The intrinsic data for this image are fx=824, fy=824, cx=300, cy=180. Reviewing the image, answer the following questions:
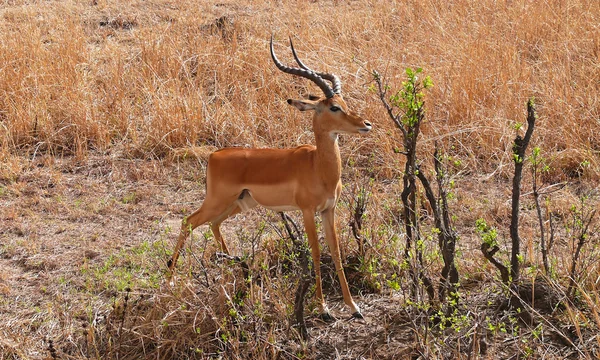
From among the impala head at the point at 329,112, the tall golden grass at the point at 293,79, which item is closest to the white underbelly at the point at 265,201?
the impala head at the point at 329,112

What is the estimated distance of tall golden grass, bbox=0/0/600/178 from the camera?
7.09 m

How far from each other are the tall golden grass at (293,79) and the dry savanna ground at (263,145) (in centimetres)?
3

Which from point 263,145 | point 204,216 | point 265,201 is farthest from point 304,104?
point 263,145

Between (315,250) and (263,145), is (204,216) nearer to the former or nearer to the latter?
(315,250)

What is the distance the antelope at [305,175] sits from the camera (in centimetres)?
461

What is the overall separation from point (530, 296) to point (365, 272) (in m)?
0.99

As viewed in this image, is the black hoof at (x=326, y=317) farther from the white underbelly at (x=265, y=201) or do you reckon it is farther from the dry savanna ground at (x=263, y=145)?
the white underbelly at (x=265, y=201)

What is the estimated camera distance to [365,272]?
508 centimetres

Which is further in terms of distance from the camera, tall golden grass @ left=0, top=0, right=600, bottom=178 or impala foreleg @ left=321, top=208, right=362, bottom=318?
tall golden grass @ left=0, top=0, right=600, bottom=178

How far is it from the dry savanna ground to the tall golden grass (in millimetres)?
Result: 28

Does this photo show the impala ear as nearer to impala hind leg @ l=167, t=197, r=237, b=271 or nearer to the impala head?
the impala head

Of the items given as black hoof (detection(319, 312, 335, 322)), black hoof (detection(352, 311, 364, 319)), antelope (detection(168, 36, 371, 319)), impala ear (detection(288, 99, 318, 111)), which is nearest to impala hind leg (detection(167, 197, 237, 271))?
antelope (detection(168, 36, 371, 319))

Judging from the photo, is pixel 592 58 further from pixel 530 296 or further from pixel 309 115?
pixel 530 296

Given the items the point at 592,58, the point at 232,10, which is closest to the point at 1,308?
the point at 592,58
